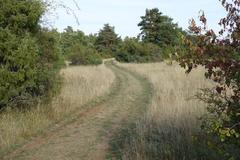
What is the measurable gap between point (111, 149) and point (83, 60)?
144 feet

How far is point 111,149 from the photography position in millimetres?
8641

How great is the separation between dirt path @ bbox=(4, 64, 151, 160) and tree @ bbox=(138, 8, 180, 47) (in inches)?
2325

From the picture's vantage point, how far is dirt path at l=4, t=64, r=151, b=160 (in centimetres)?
837

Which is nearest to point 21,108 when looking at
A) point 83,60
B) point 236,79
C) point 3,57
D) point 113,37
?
point 3,57

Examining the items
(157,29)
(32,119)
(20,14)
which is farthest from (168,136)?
(157,29)

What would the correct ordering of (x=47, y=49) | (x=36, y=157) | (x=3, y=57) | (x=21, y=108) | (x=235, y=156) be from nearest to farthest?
(x=235, y=156) < (x=36, y=157) < (x=3, y=57) < (x=21, y=108) < (x=47, y=49)

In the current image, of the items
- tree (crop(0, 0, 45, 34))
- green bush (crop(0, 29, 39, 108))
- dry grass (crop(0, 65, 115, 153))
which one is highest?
tree (crop(0, 0, 45, 34))

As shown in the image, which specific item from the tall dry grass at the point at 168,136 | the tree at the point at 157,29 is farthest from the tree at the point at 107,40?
the tall dry grass at the point at 168,136

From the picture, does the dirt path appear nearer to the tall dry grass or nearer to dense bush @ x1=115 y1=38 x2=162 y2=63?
the tall dry grass

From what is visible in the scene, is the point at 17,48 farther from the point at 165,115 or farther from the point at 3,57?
the point at 165,115

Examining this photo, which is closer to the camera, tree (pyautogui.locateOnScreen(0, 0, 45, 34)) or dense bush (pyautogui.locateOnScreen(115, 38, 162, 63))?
tree (pyautogui.locateOnScreen(0, 0, 45, 34))

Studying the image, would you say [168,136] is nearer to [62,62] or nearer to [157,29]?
[62,62]

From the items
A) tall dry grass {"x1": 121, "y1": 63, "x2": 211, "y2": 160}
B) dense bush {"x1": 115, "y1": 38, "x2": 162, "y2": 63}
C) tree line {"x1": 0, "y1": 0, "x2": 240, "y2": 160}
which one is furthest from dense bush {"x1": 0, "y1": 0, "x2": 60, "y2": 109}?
dense bush {"x1": 115, "y1": 38, "x2": 162, "y2": 63}

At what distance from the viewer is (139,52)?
64.8m
